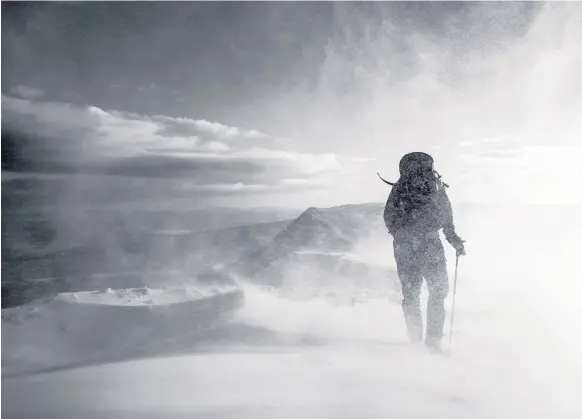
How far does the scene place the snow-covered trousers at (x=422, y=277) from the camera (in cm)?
282

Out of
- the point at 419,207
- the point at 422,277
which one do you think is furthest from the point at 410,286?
the point at 419,207

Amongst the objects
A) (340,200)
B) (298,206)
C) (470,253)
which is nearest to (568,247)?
(470,253)

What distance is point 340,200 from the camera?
3254 millimetres

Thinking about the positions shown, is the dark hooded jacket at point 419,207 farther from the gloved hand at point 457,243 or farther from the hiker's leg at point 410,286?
the hiker's leg at point 410,286

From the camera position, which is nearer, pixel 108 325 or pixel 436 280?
pixel 436 280

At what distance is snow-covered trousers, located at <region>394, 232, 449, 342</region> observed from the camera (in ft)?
9.24

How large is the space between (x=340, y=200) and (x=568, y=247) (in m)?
1.40

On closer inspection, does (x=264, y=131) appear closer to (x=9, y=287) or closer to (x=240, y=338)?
(x=240, y=338)

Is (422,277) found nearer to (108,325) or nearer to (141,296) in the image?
(141,296)

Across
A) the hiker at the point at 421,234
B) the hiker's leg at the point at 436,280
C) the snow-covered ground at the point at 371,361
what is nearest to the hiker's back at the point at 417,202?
the hiker at the point at 421,234

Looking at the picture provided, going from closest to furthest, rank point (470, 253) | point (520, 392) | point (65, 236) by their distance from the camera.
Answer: point (520, 392) → point (470, 253) → point (65, 236)

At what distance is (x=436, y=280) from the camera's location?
2.82 meters

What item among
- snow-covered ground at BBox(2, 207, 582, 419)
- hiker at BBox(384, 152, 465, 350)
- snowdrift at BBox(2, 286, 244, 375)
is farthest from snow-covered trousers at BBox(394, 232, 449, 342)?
snowdrift at BBox(2, 286, 244, 375)

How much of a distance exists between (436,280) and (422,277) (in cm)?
8
